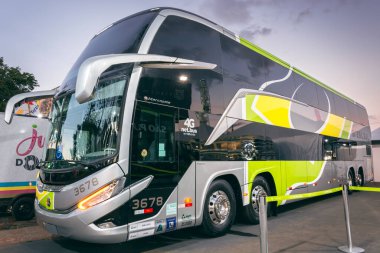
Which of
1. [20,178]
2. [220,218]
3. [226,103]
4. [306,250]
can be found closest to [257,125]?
[226,103]

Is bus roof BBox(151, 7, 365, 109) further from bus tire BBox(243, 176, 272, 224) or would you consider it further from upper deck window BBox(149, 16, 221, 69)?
bus tire BBox(243, 176, 272, 224)

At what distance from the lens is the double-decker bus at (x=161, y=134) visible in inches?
188

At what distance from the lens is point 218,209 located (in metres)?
6.40

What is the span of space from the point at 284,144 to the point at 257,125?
151 cm

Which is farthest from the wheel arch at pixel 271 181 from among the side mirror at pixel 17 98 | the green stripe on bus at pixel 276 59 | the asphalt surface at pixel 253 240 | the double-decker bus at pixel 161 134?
the side mirror at pixel 17 98

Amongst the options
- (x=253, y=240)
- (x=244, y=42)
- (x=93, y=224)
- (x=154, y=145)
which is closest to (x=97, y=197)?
(x=93, y=224)

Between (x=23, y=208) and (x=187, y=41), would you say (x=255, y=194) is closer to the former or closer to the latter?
(x=187, y=41)

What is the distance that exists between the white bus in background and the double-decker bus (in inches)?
136

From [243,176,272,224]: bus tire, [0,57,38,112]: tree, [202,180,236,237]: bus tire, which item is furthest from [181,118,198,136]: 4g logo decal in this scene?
[0,57,38,112]: tree

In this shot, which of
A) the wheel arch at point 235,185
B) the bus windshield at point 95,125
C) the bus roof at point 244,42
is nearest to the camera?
the bus windshield at point 95,125

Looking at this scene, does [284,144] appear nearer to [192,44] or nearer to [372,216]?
[372,216]

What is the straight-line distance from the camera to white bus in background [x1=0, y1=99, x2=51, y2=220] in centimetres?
902

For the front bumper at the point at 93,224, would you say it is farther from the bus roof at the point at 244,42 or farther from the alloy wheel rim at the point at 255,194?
the alloy wheel rim at the point at 255,194

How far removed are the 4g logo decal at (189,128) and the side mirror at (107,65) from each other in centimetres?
101
